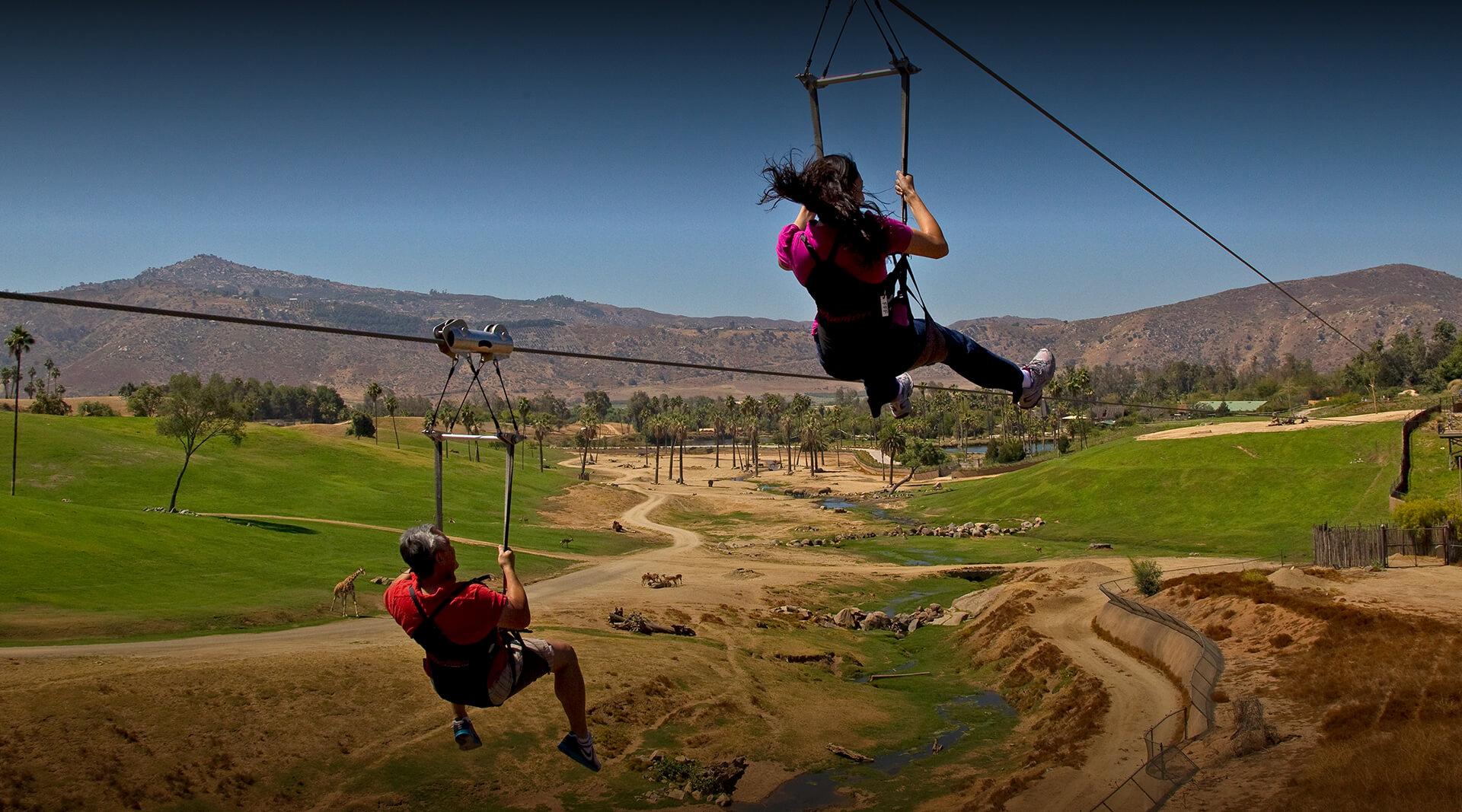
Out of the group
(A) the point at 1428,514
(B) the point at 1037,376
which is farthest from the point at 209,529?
(A) the point at 1428,514

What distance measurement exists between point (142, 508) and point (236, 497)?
29.6 ft

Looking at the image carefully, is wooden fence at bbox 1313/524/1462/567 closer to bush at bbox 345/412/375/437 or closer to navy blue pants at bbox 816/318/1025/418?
navy blue pants at bbox 816/318/1025/418

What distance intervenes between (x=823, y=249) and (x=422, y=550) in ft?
13.1

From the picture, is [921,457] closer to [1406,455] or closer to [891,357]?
[1406,455]

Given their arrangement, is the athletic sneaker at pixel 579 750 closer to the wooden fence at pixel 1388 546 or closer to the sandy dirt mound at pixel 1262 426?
the wooden fence at pixel 1388 546

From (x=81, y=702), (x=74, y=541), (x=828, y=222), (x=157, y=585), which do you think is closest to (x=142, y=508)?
(x=74, y=541)

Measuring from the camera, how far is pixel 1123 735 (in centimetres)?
3016

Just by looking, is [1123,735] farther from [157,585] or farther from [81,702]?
[157,585]

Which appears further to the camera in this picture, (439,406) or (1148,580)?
(1148,580)

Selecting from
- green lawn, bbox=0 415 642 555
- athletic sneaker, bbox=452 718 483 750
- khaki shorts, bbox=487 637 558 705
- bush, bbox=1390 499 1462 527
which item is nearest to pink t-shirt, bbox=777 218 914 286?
khaki shorts, bbox=487 637 558 705

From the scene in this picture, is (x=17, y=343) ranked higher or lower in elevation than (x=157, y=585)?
higher

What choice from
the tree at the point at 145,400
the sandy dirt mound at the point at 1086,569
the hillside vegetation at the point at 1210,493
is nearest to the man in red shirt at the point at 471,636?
the sandy dirt mound at the point at 1086,569

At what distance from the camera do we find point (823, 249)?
23.1ft

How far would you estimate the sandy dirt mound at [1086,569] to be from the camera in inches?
2381
